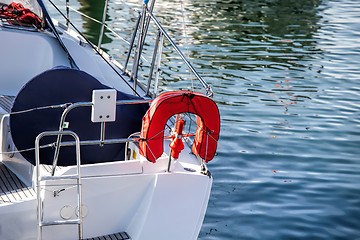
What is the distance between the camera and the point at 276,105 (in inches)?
334

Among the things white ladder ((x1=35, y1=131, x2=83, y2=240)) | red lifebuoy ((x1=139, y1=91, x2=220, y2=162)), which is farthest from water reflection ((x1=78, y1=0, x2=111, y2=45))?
white ladder ((x1=35, y1=131, x2=83, y2=240))

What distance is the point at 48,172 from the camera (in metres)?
3.97

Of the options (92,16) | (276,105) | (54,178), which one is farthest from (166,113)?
(92,16)

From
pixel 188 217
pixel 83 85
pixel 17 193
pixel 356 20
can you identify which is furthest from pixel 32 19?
pixel 356 20

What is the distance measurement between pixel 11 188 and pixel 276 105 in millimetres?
5226

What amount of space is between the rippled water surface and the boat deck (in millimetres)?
1708

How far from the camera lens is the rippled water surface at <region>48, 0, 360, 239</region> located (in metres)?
5.47

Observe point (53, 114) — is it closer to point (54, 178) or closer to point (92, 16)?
point (54, 178)

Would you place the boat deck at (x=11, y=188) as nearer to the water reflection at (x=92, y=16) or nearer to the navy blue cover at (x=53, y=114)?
the navy blue cover at (x=53, y=114)

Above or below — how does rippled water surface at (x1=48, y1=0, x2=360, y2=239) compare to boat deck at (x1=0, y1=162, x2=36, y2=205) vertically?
below

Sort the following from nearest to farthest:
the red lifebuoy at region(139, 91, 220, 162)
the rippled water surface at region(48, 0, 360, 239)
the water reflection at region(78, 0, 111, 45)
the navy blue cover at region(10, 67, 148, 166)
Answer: the red lifebuoy at region(139, 91, 220, 162) → the navy blue cover at region(10, 67, 148, 166) → the rippled water surface at region(48, 0, 360, 239) → the water reflection at region(78, 0, 111, 45)

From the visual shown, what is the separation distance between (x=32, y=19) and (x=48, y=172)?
297 cm

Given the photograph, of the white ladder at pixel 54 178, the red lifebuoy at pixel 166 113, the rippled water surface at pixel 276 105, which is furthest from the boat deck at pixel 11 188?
the rippled water surface at pixel 276 105

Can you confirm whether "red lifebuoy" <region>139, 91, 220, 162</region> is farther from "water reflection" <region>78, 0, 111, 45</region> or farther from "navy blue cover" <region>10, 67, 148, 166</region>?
"water reflection" <region>78, 0, 111, 45</region>
